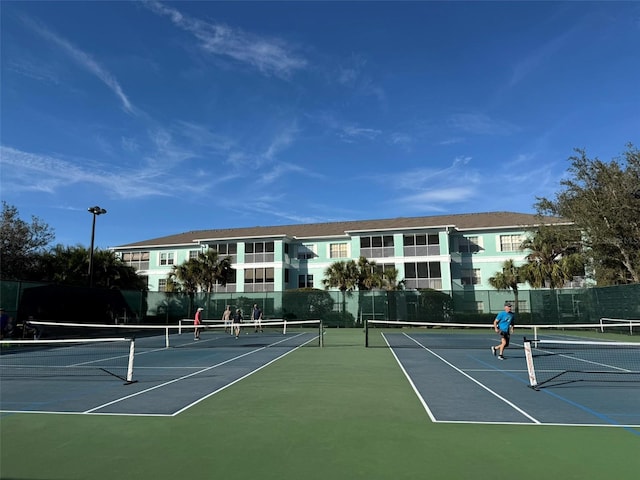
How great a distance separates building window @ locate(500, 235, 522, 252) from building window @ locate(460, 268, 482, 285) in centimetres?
320

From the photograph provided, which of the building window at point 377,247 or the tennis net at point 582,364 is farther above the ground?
the building window at point 377,247

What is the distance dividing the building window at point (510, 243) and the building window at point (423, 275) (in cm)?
666

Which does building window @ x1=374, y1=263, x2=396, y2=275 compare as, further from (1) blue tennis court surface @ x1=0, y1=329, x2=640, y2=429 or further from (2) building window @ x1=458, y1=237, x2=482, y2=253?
(1) blue tennis court surface @ x1=0, y1=329, x2=640, y2=429

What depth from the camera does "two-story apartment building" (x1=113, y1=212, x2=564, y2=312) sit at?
144ft

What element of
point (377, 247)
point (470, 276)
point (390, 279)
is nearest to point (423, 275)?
point (470, 276)

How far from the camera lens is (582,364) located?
44.9 ft

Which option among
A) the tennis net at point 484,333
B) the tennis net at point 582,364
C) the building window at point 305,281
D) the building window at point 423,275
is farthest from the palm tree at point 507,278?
the tennis net at point 582,364

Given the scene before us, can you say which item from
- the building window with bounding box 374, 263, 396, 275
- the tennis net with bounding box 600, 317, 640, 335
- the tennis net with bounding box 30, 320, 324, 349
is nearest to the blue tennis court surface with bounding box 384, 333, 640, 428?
the tennis net with bounding box 30, 320, 324, 349

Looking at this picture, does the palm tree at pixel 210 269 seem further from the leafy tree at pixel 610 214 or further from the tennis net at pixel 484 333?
the leafy tree at pixel 610 214

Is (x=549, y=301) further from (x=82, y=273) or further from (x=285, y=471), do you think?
(x=82, y=273)

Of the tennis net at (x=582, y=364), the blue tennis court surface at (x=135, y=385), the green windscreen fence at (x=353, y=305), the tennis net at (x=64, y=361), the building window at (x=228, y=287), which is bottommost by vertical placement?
the tennis net at (x=582, y=364)

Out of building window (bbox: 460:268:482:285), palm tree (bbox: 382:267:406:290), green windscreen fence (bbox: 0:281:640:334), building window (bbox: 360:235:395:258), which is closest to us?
green windscreen fence (bbox: 0:281:640:334)

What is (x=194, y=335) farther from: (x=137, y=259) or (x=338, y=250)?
(x=137, y=259)

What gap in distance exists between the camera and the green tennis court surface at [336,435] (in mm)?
5008
